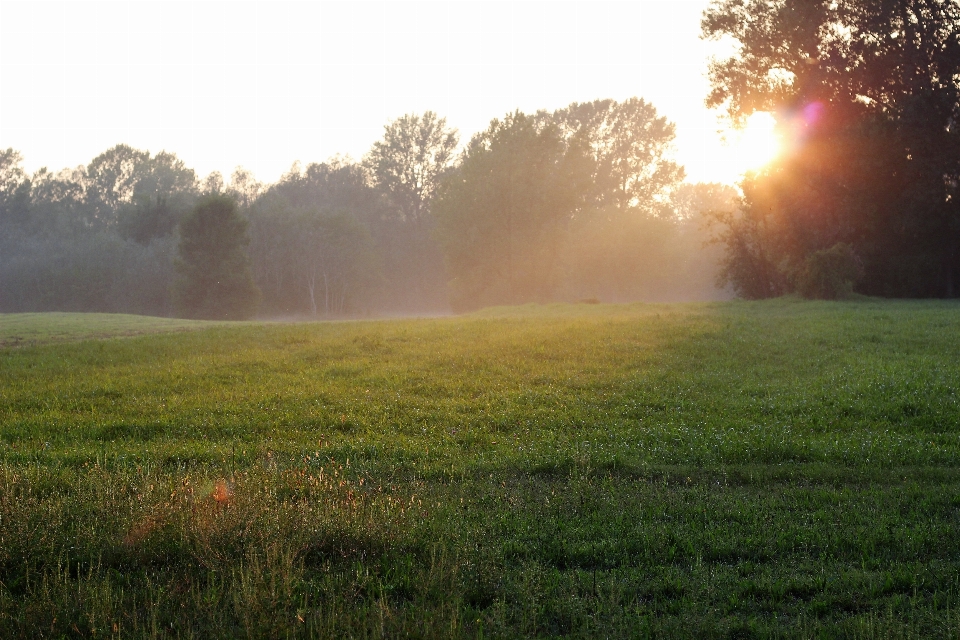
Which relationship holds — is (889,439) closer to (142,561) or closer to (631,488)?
(631,488)

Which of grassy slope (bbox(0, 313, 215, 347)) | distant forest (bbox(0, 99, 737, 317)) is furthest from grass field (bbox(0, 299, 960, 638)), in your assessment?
distant forest (bbox(0, 99, 737, 317))

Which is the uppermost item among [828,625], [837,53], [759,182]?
[837,53]

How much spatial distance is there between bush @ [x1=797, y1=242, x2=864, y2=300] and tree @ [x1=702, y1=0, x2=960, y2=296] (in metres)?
1.54

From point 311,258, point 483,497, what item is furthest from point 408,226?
point 483,497

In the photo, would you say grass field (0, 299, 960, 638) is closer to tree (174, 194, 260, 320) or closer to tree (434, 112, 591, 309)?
tree (174, 194, 260, 320)

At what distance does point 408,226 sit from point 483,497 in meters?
82.9

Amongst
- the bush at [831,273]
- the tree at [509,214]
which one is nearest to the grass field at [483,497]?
the bush at [831,273]

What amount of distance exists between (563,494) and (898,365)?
11.6m

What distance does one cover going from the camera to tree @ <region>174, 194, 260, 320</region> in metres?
62.2

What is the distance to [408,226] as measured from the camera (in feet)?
296

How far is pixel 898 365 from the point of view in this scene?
668 inches

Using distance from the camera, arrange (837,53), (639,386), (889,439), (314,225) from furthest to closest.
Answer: (314,225), (837,53), (639,386), (889,439)

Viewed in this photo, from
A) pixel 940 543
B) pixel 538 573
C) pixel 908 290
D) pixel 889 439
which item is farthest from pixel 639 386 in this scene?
pixel 908 290

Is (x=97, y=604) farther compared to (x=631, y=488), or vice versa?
(x=631, y=488)
